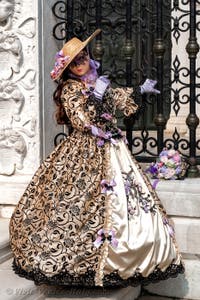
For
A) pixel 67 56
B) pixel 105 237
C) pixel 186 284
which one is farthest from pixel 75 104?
pixel 186 284

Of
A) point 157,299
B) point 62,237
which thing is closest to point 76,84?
point 62,237

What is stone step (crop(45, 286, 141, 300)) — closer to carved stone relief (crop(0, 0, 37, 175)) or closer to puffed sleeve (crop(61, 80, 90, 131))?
puffed sleeve (crop(61, 80, 90, 131))

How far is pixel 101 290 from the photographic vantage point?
12.0 ft

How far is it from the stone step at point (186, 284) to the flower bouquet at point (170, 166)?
24.4 inches

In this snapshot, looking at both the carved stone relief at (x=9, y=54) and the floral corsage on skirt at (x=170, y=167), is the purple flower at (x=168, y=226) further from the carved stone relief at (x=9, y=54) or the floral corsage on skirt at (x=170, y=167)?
the carved stone relief at (x=9, y=54)

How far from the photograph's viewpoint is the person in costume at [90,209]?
137 inches

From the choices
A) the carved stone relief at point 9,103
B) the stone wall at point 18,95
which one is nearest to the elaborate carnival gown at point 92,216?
the stone wall at point 18,95

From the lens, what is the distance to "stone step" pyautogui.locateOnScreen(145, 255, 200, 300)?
4.05 meters

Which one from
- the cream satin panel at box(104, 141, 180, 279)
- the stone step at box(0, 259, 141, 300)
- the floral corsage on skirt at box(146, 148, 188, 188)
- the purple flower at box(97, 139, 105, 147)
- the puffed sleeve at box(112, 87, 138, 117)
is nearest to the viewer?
the cream satin panel at box(104, 141, 180, 279)

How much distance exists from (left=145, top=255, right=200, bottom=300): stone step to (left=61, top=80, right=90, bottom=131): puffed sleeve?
123 centimetres

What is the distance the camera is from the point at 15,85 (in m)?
4.64

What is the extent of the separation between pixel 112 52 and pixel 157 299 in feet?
9.40

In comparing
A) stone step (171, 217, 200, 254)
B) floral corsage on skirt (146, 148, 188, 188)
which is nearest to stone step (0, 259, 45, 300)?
stone step (171, 217, 200, 254)

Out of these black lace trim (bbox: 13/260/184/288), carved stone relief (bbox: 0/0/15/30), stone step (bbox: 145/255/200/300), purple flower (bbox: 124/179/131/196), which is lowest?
stone step (bbox: 145/255/200/300)
